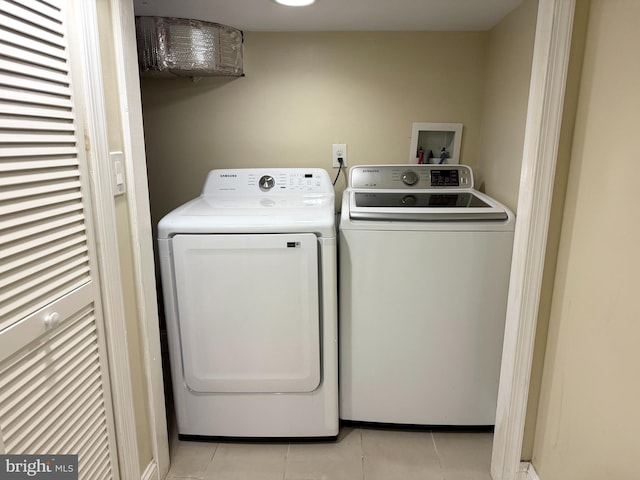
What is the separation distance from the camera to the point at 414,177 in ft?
6.91

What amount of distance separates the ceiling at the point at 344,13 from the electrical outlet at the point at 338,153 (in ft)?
1.87

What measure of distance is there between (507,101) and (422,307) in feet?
3.27

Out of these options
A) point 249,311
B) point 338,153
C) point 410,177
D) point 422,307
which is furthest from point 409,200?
point 249,311

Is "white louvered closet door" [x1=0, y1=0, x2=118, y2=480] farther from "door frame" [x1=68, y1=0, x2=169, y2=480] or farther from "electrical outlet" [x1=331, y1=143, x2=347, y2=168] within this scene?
"electrical outlet" [x1=331, y1=143, x2=347, y2=168]

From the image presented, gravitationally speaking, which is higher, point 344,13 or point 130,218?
point 344,13

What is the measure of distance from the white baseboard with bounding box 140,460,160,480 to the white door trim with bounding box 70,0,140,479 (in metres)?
0.08

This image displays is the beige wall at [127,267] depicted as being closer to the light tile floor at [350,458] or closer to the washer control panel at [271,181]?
the light tile floor at [350,458]

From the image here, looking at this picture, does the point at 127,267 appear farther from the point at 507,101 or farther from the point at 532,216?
the point at 507,101

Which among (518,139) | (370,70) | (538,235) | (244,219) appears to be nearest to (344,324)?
(244,219)

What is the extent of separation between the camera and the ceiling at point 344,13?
173 cm

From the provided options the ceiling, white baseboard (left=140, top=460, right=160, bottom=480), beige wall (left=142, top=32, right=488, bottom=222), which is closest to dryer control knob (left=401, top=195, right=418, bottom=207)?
beige wall (left=142, top=32, right=488, bottom=222)

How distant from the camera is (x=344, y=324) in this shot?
1.73m

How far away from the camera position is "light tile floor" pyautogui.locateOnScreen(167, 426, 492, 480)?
166cm

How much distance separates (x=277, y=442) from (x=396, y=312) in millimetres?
778
